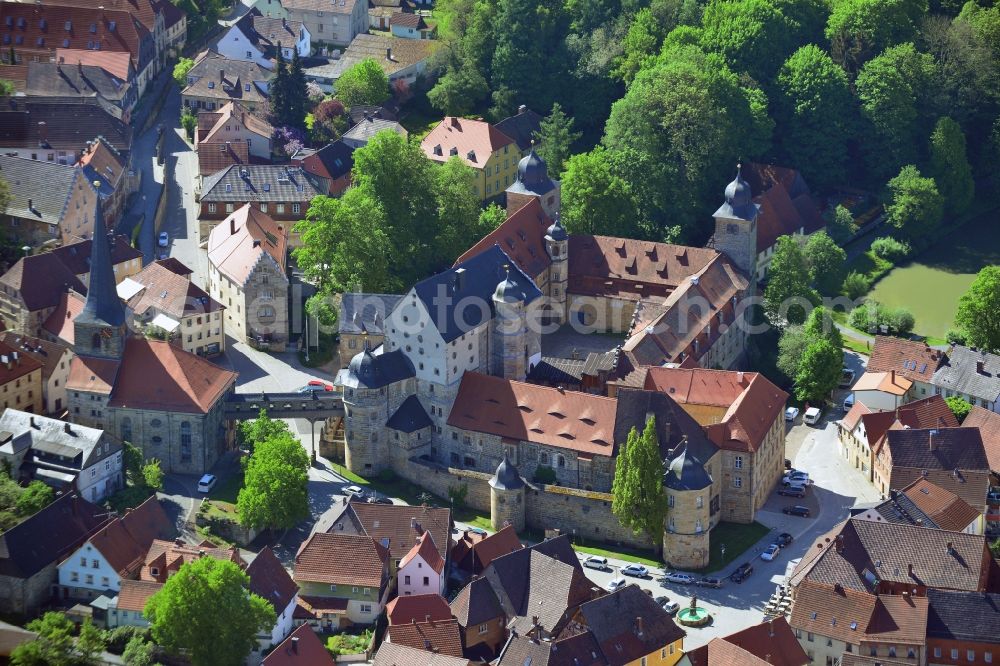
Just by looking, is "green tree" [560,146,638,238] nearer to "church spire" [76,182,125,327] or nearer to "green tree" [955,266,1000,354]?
"green tree" [955,266,1000,354]

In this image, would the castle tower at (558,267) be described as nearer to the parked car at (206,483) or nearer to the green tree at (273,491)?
the green tree at (273,491)

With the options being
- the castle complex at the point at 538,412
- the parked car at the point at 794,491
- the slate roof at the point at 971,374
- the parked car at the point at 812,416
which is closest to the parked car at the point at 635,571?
the castle complex at the point at 538,412

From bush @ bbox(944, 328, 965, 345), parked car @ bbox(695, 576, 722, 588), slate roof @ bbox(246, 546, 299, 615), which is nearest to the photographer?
slate roof @ bbox(246, 546, 299, 615)

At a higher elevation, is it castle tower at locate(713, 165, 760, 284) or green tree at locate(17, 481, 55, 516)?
castle tower at locate(713, 165, 760, 284)

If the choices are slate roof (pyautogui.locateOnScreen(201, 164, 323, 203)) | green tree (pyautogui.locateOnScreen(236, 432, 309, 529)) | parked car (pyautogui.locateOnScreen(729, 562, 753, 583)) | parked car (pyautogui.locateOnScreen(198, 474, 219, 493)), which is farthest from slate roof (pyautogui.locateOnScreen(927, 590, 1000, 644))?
slate roof (pyautogui.locateOnScreen(201, 164, 323, 203))

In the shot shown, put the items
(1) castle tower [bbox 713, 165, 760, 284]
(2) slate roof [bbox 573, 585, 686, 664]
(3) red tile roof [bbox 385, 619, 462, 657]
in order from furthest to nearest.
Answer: (1) castle tower [bbox 713, 165, 760, 284] < (3) red tile roof [bbox 385, 619, 462, 657] < (2) slate roof [bbox 573, 585, 686, 664]

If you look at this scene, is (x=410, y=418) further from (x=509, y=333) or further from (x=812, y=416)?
(x=812, y=416)

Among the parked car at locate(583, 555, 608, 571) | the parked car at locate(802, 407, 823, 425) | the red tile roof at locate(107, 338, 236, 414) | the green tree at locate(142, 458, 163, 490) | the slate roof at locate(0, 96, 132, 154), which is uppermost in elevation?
the slate roof at locate(0, 96, 132, 154)
